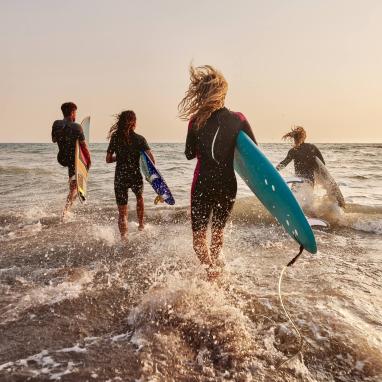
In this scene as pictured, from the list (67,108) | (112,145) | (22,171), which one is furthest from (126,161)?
(22,171)

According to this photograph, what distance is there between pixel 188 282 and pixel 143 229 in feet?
9.52

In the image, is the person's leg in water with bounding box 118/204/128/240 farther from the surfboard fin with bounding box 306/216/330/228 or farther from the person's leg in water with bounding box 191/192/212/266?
the surfboard fin with bounding box 306/216/330/228

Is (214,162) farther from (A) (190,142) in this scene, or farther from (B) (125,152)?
(B) (125,152)

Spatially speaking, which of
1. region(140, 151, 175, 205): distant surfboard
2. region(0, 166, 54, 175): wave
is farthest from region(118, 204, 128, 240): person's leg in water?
region(0, 166, 54, 175): wave

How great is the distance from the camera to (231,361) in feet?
7.77

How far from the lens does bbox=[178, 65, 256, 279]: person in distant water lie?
3174mm

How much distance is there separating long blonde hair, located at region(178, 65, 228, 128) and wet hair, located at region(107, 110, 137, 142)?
1878 millimetres

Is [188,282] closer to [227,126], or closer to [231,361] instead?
[231,361]

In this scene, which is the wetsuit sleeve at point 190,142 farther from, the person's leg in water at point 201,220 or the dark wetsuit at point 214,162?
the person's leg in water at point 201,220

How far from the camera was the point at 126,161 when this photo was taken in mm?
5223

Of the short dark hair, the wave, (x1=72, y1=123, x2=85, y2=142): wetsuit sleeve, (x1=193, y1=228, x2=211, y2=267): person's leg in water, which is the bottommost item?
the wave

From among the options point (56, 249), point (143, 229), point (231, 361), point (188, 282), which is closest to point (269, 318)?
point (231, 361)

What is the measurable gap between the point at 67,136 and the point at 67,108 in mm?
450

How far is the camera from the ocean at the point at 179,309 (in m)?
2.32
